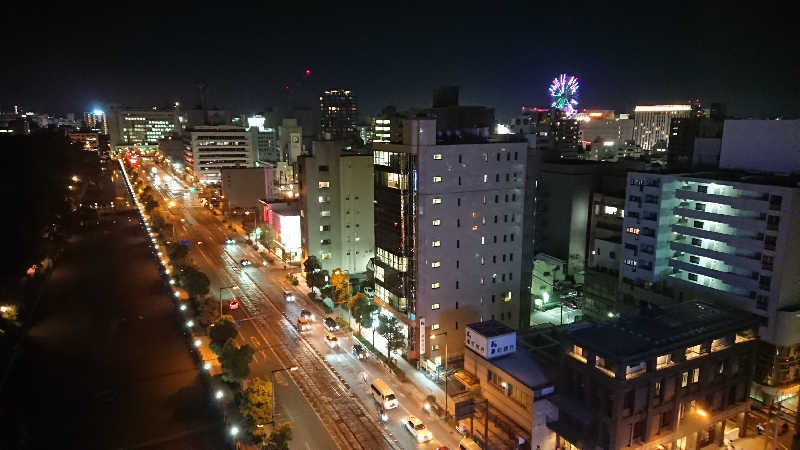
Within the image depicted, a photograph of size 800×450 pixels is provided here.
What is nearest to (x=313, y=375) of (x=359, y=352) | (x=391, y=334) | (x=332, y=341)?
(x=359, y=352)

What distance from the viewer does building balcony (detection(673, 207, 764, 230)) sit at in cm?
3183

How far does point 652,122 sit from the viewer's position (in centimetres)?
17650

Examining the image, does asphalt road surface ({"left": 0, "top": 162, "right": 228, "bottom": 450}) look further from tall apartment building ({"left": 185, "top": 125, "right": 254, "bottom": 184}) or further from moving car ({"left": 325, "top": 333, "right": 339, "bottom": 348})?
tall apartment building ({"left": 185, "top": 125, "right": 254, "bottom": 184})

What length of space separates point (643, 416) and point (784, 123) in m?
23.9

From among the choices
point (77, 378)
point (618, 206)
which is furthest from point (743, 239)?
point (77, 378)

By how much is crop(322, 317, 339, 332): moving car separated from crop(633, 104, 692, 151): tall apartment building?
15507cm

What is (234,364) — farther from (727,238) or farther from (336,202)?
(727,238)

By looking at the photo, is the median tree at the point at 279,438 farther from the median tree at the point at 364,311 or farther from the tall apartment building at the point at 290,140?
the tall apartment building at the point at 290,140

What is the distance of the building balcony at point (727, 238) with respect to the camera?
31797 mm

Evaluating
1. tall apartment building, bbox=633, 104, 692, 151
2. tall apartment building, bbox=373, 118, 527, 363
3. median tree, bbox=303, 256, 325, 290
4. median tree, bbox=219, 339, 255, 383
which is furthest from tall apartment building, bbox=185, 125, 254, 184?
tall apartment building, bbox=633, 104, 692, 151

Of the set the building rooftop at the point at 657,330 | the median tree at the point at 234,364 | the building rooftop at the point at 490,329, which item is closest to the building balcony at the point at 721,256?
the building rooftop at the point at 657,330

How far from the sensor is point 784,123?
3456 centimetres

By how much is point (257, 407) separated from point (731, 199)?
32342mm

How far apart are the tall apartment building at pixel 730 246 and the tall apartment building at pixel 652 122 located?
145102mm
